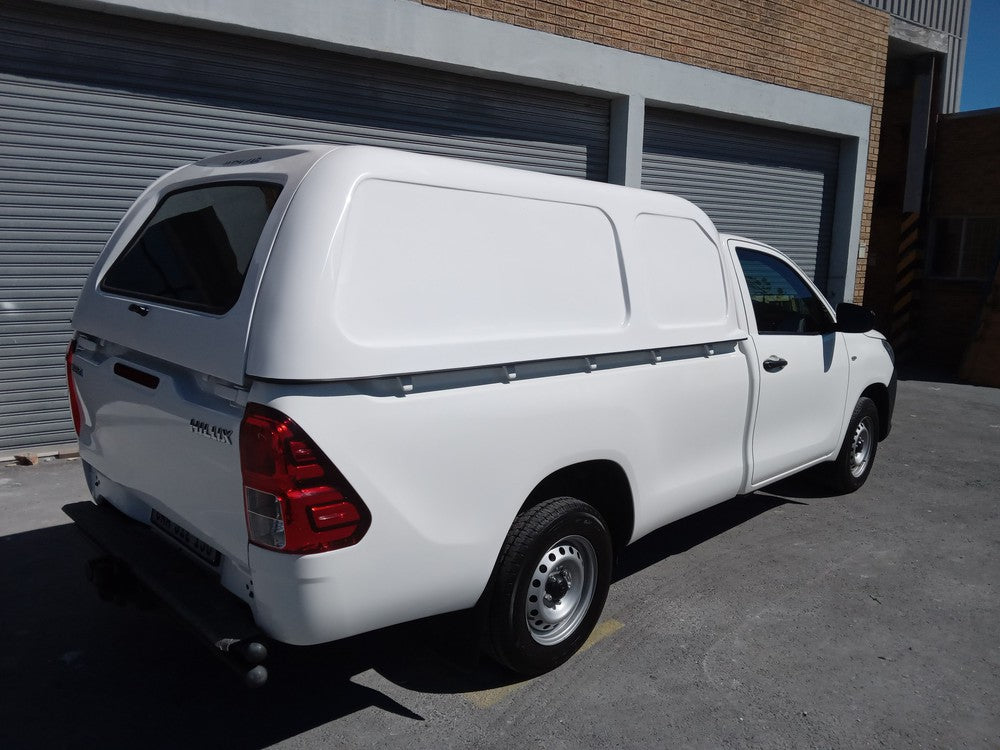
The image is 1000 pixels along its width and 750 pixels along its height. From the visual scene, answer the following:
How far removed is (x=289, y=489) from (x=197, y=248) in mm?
1243

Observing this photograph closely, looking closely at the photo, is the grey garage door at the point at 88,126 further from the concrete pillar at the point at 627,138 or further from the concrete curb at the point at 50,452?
the concrete pillar at the point at 627,138

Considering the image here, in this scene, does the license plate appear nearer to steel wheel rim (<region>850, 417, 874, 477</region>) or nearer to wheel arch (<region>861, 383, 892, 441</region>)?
steel wheel rim (<region>850, 417, 874, 477</region>)

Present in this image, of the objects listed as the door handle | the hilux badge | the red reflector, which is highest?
the hilux badge

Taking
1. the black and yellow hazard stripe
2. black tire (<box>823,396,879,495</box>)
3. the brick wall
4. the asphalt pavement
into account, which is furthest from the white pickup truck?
the black and yellow hazard stripe

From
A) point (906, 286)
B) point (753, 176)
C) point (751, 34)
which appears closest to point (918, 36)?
point (906, 286)

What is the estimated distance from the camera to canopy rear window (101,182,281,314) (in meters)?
2.87

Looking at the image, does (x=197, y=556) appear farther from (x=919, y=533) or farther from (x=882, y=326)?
(x=882, y=326)

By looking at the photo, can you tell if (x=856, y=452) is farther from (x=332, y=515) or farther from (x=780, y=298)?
(x=332, y=515)

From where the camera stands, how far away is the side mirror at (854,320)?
17.4 ft

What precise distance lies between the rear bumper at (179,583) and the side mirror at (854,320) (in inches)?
166

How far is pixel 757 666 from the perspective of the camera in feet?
12.1

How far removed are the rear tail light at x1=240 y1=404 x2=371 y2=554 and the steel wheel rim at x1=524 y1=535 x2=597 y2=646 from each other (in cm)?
105

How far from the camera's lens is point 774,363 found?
4734mm

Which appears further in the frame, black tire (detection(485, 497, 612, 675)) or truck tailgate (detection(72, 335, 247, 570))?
black tire (detection(485, 497, 612, 675))
